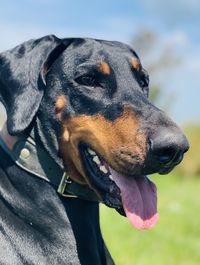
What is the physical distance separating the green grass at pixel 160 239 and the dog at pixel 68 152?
162 inches

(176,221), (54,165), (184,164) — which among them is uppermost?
(54,165)

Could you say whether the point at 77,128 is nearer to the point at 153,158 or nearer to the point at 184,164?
the point at 153,158

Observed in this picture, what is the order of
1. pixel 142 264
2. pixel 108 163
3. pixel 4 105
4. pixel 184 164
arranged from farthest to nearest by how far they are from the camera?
pixel 184 164 → pixel 142 264 → pixel 4 105 → pixel 108 163

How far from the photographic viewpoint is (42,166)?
15.2 feet

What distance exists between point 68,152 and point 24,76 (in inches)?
24.6

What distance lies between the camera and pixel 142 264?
8.73 m

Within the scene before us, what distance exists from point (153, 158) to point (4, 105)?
4.15 feet

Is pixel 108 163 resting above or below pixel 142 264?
above

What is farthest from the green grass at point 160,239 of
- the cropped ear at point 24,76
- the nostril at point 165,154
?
the nostril at point 165,154

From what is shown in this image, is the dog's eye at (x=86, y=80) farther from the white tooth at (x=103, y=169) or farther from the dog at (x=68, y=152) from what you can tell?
the white tooth at (x=103, y=169)

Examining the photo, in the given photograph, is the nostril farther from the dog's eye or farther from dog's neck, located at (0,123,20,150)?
dog's neck, located at (0,123,20,150)

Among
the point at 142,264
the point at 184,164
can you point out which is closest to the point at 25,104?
the point at 142,264

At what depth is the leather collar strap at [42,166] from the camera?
4609 millimetres

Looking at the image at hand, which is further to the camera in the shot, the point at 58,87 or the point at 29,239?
the point at 58,87
